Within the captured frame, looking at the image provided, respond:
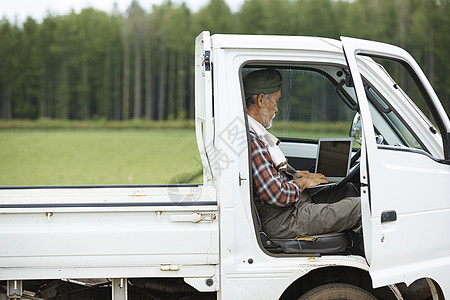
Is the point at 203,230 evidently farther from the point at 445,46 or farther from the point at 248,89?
the point at 445,46

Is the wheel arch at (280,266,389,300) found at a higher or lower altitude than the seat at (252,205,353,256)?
lower

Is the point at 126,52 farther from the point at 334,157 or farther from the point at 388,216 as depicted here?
the point at 388,216

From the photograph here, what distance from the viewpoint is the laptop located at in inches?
158

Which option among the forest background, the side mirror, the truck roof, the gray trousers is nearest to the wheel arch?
the gray trousers

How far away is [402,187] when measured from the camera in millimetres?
3311

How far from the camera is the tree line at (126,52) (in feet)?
225

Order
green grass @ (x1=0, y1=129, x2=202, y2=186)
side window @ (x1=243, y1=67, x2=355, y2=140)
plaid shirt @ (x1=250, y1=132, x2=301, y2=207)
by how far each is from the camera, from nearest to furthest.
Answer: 1. plaid shirt @ (x1=250, y1=132, x2=301, y2=207)
2. side window @ (x1=243, y1=67, x2=355, y2=140)
3. green grass @ (x1=0, y1=129, x2=202, y2=186)

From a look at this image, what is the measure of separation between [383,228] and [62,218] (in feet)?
6.23

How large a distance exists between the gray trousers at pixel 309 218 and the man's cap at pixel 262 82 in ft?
2.44

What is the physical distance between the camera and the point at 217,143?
331 cm

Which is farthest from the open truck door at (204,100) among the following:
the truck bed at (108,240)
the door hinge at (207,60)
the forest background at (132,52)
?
the forest background at (132,52)

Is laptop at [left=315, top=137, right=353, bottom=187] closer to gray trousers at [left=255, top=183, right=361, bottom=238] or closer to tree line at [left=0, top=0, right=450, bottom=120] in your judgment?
gray trousers at [left=255, top=183, right=361, bottom=238]

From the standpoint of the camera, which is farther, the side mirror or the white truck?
the side mirror

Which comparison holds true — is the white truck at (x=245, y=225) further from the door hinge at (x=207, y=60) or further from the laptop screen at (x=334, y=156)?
the laptop screen at (x=334, y=156)
